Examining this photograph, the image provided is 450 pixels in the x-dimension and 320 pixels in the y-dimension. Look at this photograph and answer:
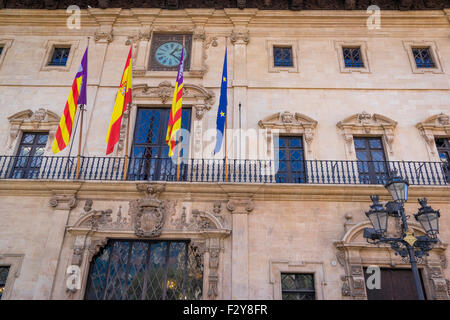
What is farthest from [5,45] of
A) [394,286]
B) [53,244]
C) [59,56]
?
[394,286]

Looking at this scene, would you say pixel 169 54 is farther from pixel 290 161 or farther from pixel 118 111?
pixel 290 161

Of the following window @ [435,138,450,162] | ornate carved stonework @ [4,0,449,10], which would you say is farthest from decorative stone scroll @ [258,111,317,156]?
ornate carved stonework @ [4,0,449,10]

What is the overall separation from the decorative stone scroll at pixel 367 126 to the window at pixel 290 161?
139cm

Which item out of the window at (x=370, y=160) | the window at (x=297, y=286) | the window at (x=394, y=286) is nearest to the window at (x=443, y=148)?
the window at (x=370, y=160)

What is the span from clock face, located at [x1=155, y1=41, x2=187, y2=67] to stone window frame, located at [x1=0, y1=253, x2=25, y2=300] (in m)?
7.38

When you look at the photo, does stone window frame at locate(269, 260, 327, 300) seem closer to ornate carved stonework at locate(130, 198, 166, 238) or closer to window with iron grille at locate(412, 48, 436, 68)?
ornate carved stonework at locate(130, 198, 166, 238)

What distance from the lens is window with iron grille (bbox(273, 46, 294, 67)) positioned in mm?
12180

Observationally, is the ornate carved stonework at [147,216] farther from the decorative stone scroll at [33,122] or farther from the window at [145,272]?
the decorative stone scroll at [33,122]

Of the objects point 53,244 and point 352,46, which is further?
point 352,46

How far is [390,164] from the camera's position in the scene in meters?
10.1

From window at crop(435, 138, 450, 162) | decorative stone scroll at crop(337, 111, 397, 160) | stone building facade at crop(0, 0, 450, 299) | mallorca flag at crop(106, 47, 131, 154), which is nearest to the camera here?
stone building facade at crop(0, 0, 450, 299)

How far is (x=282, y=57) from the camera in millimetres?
12344

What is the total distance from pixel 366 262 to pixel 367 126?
418 cm
